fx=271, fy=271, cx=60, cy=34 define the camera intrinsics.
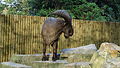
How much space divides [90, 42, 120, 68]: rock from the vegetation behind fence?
3.45 meters

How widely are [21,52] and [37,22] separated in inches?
41.5

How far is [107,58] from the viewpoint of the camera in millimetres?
4391

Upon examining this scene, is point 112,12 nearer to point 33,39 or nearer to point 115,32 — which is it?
point 115,32

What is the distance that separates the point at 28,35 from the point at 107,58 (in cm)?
393

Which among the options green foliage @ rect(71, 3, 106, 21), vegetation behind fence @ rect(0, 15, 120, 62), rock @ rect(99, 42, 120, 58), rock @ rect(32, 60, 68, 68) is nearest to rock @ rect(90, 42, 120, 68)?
rock @ rect(99, 42, 120, 58)

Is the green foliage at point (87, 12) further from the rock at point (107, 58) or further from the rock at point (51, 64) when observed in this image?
the rock at point (107, 58)

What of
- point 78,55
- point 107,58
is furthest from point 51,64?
point 107,58

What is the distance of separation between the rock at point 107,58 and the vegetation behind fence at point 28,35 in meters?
3.45

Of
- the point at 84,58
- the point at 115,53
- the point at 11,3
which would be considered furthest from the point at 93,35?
the point at 11,3

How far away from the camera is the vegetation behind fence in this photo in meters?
7.42

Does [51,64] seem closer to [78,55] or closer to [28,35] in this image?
[78,55]

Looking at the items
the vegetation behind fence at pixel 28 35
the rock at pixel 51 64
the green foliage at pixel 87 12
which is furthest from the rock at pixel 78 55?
the green foliage at pixel 87 12

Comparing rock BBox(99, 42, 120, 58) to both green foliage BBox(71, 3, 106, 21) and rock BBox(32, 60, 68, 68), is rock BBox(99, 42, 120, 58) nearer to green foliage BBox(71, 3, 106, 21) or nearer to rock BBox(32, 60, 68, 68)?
rock BBox(32, 60, 68, 68)

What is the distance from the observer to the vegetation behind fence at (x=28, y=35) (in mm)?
7416
